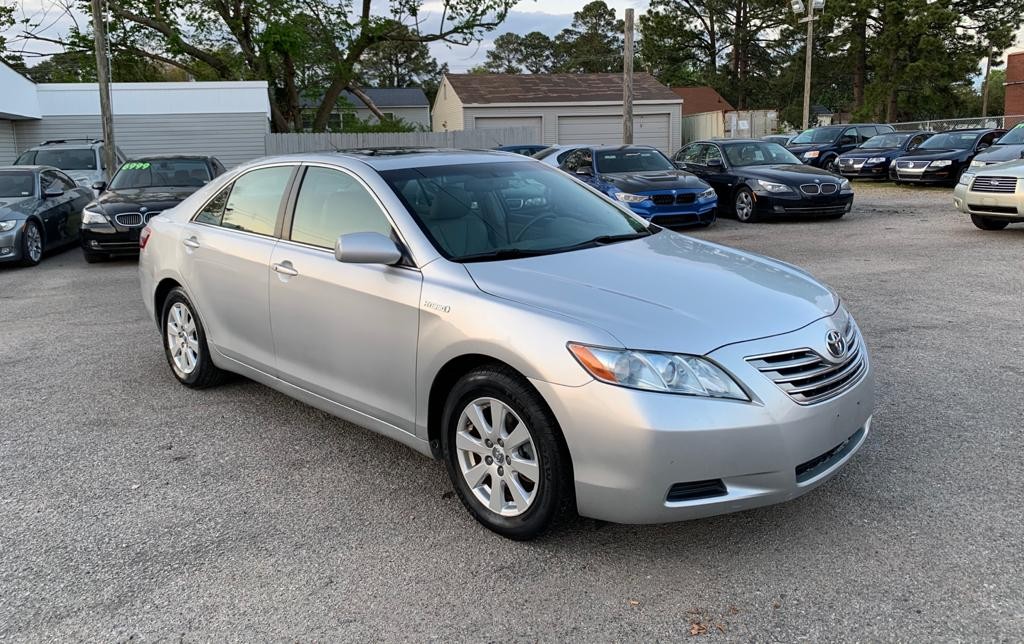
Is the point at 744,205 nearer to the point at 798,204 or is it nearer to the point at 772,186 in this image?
the point at 772,186

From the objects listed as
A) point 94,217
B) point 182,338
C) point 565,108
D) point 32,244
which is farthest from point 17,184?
point 565,108

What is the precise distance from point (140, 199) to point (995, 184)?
1185 centimetres

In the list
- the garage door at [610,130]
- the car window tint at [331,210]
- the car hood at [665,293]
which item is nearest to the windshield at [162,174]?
the car window tint at [331,210]

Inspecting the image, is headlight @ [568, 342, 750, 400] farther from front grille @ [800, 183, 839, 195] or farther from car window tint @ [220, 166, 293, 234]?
front grille @ [800, 183, 839, 195]

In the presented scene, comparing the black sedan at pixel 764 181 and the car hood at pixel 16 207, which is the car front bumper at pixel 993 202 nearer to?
the black sedan at pixel 764 181

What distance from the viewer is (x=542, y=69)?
84.6 metres

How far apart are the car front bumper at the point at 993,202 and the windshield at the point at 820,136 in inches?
638

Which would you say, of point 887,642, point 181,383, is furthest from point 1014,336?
point 181,383

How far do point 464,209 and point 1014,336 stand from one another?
15.3 ft

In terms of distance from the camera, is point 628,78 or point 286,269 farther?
point 628,78

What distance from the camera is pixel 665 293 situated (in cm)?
344

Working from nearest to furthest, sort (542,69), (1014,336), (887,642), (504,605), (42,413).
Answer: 1. (887,642)
2. (504,605)
3. (42,413)
4. (1014,336)
5. (542,69)

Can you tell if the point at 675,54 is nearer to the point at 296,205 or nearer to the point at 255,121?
the point at 255,121

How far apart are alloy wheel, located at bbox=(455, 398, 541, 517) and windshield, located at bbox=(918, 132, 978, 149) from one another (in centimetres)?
2082
